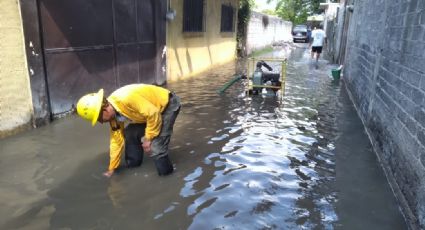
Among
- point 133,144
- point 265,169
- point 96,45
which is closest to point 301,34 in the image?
point 96,45

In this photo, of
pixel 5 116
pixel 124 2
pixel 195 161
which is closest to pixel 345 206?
pixel 195 161

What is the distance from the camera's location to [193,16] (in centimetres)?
1265

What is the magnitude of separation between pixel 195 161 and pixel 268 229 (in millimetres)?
1870

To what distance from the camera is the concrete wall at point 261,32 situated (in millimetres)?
22312

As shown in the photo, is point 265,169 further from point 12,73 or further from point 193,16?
point 193,16

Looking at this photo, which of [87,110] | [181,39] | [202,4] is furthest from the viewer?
[202,4]

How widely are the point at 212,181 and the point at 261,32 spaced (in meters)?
22.8

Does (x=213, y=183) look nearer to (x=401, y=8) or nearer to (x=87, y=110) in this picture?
(x=87, y=110)

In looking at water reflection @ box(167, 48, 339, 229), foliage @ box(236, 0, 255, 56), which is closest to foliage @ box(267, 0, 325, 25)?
foliage @ box(236, 0, 255, 56)

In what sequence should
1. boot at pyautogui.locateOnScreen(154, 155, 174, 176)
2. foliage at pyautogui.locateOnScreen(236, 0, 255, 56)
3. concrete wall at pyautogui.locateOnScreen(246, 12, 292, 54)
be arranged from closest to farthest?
boot at pyautogui.locateOnScreen(154, 155, 174, 176)
foliage at pyautogui.locateOnScreen(236, 0, 255, 56)
concrete wall at pyautogui.locateOnScreen(246, 12, 292, 54)

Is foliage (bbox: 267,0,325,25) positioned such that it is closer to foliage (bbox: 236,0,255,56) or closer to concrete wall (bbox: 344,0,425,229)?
foliage (bbox: 236,0,255,56)

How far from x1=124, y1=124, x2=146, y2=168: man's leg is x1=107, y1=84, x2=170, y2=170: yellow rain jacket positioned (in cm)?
23

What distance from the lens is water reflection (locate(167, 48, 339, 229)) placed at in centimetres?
366

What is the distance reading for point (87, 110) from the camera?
3.76 metres
